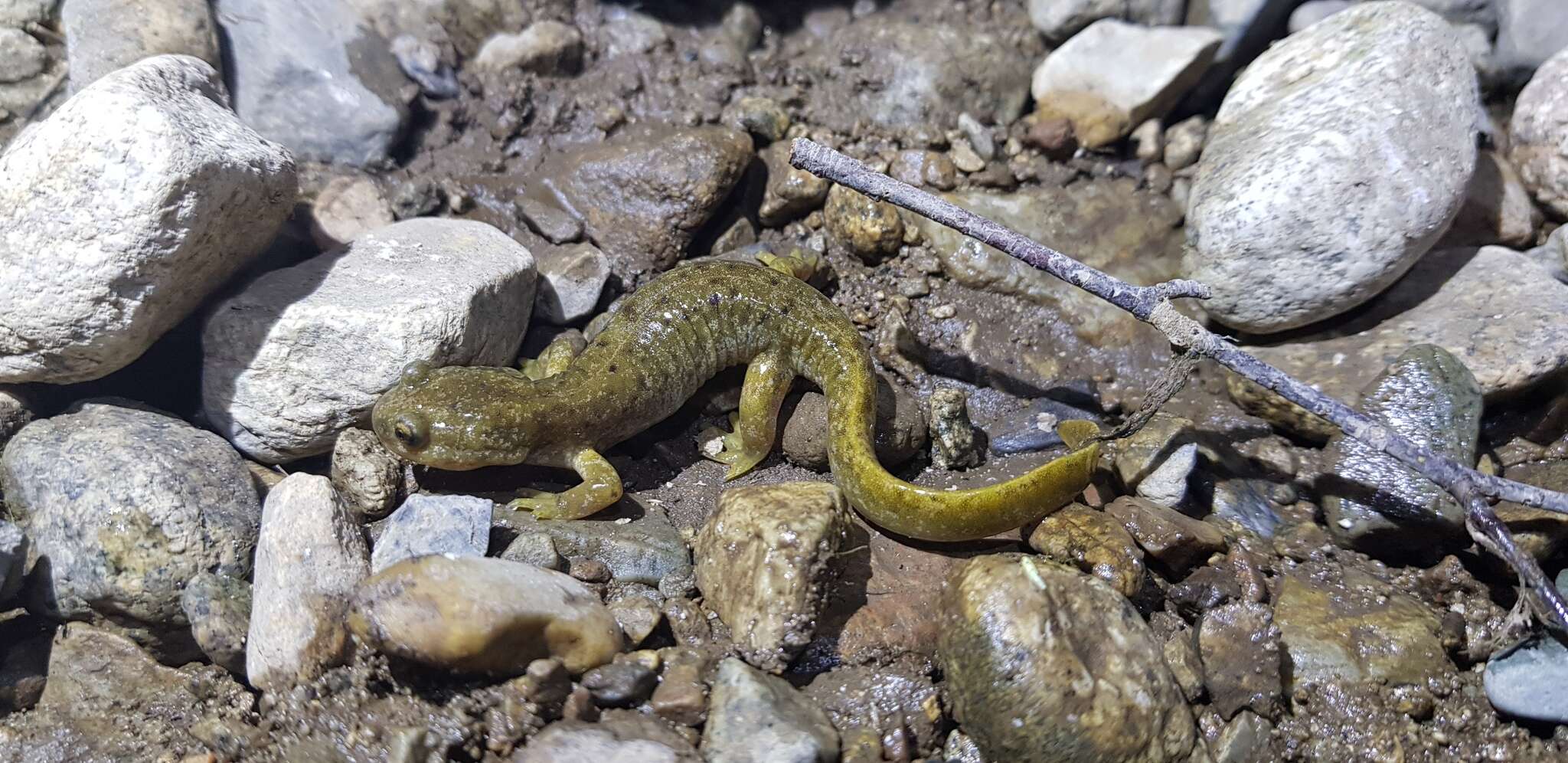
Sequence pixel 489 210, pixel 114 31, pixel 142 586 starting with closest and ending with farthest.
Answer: pixel 142 586
pixel 114 31
pixel 489 210

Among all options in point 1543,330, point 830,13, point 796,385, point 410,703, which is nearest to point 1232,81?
point 1543,330

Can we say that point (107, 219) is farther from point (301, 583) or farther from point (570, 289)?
point (570, 289)

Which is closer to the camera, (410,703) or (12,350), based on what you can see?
(410,703)

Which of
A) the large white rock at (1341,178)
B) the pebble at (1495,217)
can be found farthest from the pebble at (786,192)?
the pebble at (1495,217)

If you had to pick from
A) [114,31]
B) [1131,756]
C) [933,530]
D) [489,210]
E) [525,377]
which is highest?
[114,31]

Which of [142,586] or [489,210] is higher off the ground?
[489,210]

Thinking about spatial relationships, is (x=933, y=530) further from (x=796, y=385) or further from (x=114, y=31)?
(x=114, y=31)

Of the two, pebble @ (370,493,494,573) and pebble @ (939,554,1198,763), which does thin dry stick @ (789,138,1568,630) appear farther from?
pebble @ (370,493,494,573)
